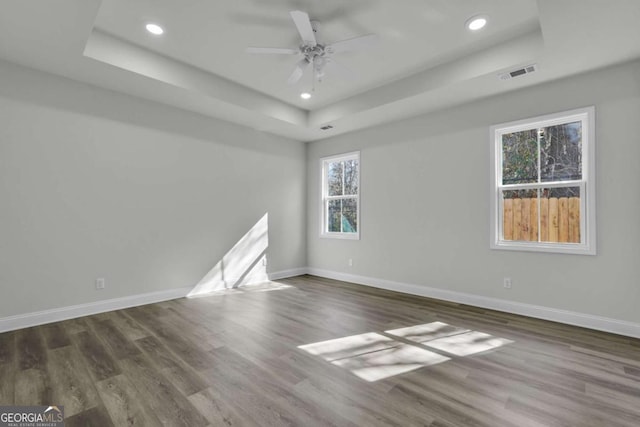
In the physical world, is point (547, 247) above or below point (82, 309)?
above

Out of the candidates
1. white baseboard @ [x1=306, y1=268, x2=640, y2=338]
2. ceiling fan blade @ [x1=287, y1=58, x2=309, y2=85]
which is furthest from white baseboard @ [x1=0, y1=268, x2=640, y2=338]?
ceiling fan blade @ [x1=287, y1=58, x2=309, y2=85]

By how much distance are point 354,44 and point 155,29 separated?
1975mm

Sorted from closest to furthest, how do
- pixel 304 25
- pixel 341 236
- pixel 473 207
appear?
pixel 304 25
pixel 473 207
pixel 341 236

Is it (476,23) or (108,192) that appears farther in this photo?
(108,192)

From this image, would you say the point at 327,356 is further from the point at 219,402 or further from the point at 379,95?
the point at 379,95

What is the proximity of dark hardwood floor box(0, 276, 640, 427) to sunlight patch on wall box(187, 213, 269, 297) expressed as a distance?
3.66 feet

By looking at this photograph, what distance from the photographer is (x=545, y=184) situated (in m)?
3.55

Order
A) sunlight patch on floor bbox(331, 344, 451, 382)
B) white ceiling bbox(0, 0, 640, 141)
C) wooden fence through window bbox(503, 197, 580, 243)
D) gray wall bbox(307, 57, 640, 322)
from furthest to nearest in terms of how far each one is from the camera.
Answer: wooden fence through window bbox(503, 197, 580, 243) < gray wall bbox(307, 57, 640, 322) < white ceiling bbox(0, 0, 640, 141) < sunlight patch on floor bbox(331, 344, 451, 382)

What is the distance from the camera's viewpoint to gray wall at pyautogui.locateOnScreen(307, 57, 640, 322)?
3.06 m

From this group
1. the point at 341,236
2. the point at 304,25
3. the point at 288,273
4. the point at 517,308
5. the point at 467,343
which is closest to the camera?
the point at 304,25

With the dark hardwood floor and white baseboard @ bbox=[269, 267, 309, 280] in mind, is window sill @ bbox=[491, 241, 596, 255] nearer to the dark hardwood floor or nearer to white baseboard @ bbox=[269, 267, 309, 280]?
the dark hardwood floor

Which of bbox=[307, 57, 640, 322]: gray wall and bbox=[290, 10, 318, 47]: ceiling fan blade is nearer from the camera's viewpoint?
bbox=[290, 10, 318, 47]: ceiling fan blade

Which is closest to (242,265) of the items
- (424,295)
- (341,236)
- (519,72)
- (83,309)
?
(341,236)

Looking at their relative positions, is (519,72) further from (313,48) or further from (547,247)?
(313,48)
